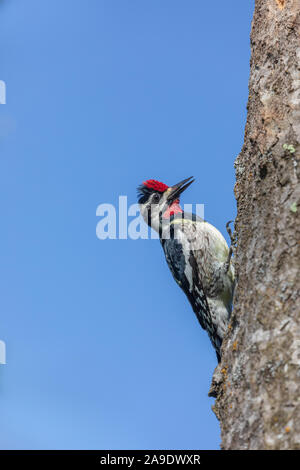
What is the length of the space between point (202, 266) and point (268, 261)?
2275 millimetres

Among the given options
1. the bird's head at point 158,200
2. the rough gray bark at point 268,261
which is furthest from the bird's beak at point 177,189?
the rough gray bark at point 268,261

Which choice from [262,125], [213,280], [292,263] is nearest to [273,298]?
[292,263]

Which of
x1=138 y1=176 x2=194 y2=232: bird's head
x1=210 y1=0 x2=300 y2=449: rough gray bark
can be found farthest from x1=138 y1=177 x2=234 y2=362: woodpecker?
x1=210 y1=0 x2=300 y2=449: rough gray bark

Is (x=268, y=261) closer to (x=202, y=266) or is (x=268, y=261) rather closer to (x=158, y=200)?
(x=202, y=266)

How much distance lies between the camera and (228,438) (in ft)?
8.71

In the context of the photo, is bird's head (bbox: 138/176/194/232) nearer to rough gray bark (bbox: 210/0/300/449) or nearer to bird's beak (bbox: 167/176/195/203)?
bird's beak (bbox: 167/176/195/203)

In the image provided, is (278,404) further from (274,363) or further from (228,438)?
(228,438)

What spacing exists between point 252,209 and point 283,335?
2.90ft

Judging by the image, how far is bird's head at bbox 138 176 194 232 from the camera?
5.84m

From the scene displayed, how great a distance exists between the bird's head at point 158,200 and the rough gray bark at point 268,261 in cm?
197

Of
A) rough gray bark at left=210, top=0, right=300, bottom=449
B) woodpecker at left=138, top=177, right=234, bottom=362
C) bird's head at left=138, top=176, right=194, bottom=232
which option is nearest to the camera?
rough gray bark at left=210, top=0, right=300, bottom=449

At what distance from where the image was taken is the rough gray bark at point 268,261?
251 centimetres

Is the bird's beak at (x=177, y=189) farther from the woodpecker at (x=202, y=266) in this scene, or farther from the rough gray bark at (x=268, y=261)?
the rough gray bark at (x=268, y=261)

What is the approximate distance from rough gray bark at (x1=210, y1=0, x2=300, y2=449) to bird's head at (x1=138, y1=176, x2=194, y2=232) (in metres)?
1.97
